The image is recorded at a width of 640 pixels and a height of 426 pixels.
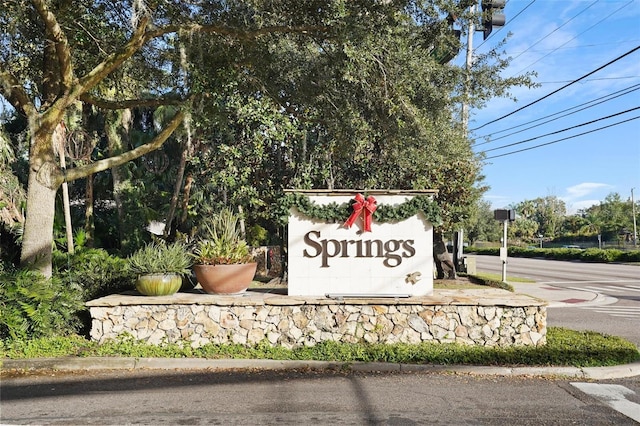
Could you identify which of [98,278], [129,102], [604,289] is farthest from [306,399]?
[604,289]

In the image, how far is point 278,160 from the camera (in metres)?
13.5

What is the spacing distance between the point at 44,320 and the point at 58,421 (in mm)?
2699

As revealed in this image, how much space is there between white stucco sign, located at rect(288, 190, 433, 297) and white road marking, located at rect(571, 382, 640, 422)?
2608 millimetres

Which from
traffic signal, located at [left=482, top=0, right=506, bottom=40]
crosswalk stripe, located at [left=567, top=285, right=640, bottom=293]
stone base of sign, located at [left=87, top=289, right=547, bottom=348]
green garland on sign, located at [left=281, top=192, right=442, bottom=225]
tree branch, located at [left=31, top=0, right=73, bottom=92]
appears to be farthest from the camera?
crosswalk stripe, located at [left=567, top=285, right=640, bottom=293]

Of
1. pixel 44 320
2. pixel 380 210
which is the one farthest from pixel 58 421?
pixel 380 210

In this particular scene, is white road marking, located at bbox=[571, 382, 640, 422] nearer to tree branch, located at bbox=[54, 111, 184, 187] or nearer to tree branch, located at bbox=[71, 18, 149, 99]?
tree branch, located at bbox=[54, 111, 184, 187]

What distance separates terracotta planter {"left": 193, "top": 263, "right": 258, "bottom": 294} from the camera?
765 centimetres

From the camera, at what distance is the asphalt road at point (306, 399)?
465 cm

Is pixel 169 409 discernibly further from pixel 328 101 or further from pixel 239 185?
pixel 239 185

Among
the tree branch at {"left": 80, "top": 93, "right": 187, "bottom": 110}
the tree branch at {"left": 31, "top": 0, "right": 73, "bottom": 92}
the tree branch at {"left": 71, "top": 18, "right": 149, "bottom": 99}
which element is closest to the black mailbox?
the tree branch at {"left": 80, "top": 93, "right": 187, "bottom": 110}

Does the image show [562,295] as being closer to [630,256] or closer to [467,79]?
[467,79]

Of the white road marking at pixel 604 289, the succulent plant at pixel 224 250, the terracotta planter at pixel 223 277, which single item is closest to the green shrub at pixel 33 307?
the terracotta planter at pixel 223 277

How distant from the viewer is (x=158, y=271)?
7.50 m

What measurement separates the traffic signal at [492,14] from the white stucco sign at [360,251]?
216 inches
